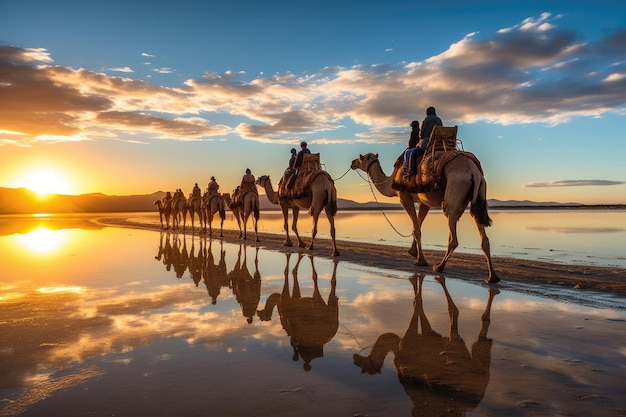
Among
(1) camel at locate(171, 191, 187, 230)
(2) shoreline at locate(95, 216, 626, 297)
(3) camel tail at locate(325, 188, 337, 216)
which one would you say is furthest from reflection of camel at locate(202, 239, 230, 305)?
(1) camel at locate(171, 191, 187, 230)

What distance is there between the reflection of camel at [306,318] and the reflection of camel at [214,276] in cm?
126

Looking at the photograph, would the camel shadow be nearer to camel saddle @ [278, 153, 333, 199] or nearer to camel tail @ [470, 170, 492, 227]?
camel saddle @ [278, 153, 333, 199]

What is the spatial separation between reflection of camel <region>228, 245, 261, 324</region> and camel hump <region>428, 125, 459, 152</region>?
211 inches

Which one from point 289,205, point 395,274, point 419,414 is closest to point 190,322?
point 419,414

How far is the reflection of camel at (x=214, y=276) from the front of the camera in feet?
29.1

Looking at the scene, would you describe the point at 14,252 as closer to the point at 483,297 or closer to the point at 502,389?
the point at 483,297

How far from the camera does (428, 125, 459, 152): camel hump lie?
11016mm

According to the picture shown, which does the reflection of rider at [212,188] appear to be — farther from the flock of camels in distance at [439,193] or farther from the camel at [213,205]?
the flock of camels in distance at [439,193]

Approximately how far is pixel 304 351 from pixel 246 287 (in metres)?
4.48

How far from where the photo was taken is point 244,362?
A: 4.63 m

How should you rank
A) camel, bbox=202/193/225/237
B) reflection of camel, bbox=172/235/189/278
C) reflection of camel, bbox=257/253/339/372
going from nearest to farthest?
reflection of camel, bbox=257/253/339/372 → reflection of camel, bbox=172/235/189/278 → camel, bbox=202/193/225/237

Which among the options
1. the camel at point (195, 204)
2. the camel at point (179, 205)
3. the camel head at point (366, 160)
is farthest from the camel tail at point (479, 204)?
the camel at point (179, 205)

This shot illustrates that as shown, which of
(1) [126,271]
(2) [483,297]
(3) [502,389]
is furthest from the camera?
(1) [126,271]

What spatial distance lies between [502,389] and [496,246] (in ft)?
51.5
